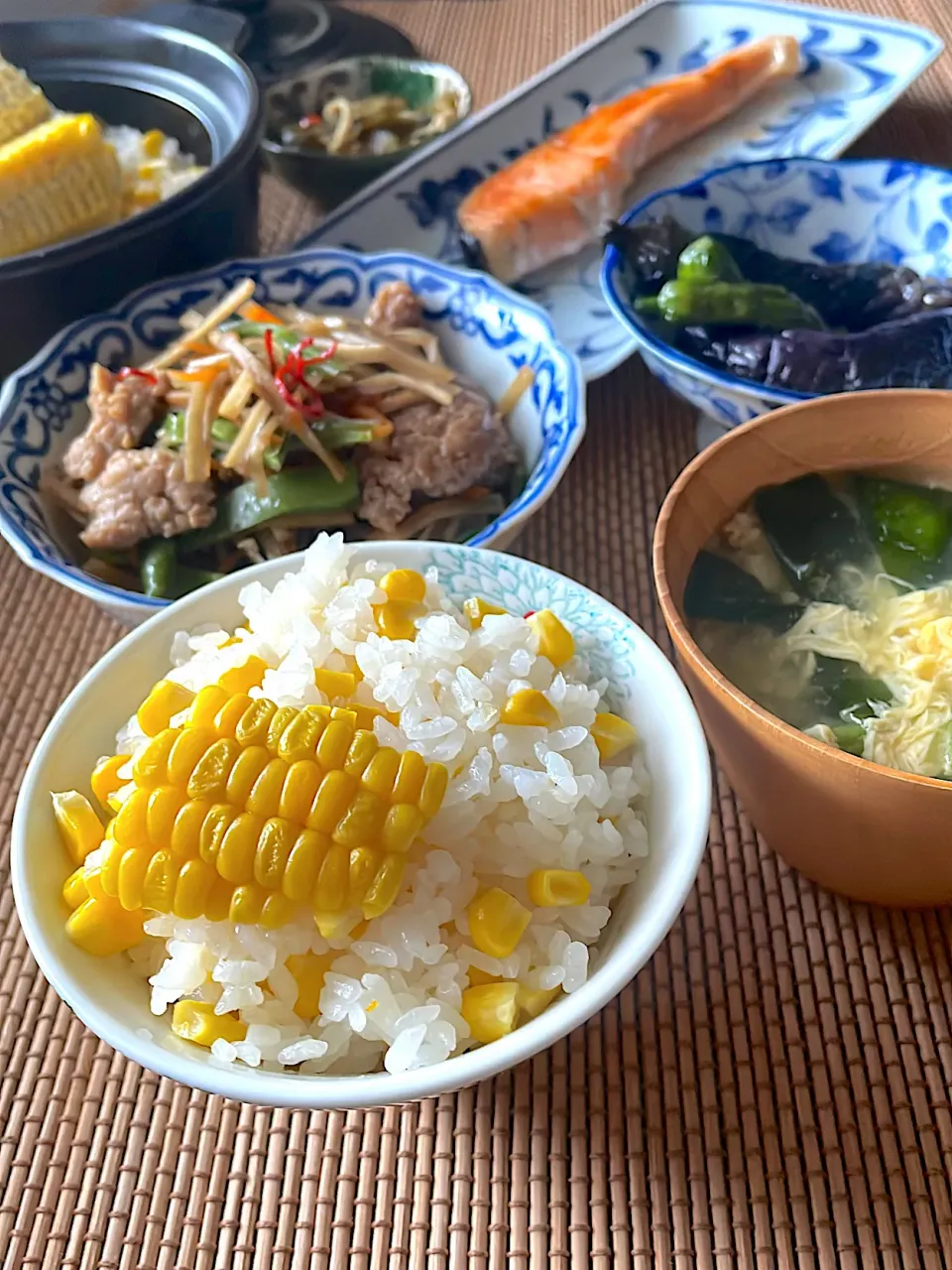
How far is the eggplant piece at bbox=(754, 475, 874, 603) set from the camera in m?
1.13

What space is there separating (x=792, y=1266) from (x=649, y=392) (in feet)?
4.25

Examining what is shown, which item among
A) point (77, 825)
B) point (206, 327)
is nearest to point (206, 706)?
point (77, 825)

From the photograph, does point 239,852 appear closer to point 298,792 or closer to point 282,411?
point 298,792

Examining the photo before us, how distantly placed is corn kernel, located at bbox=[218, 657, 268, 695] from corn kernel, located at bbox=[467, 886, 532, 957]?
319 millimetres

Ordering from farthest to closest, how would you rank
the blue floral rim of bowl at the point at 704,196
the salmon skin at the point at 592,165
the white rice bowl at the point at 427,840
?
the salmon skin at the point at 592,165 → the blue floral rim of bowl at the point at 704,196 → the white rice bowl at the point at 427,840

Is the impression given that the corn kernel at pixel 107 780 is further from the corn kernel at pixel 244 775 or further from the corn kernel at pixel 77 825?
the corn kernel at pixel 244 775

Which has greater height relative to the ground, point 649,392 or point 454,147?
point 454,147

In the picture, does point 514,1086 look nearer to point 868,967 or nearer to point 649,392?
point 868,967

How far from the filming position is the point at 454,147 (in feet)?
6.89

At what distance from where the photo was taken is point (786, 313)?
59.5 inches

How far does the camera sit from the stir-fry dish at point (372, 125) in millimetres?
2150

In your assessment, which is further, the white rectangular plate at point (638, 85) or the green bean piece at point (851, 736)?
the white rectangular plate at point (638, 85)

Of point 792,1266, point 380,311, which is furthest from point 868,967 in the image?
point 380,311

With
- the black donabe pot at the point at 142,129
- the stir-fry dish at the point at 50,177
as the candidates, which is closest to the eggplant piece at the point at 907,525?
the black donabe pot at the point at 142,129
